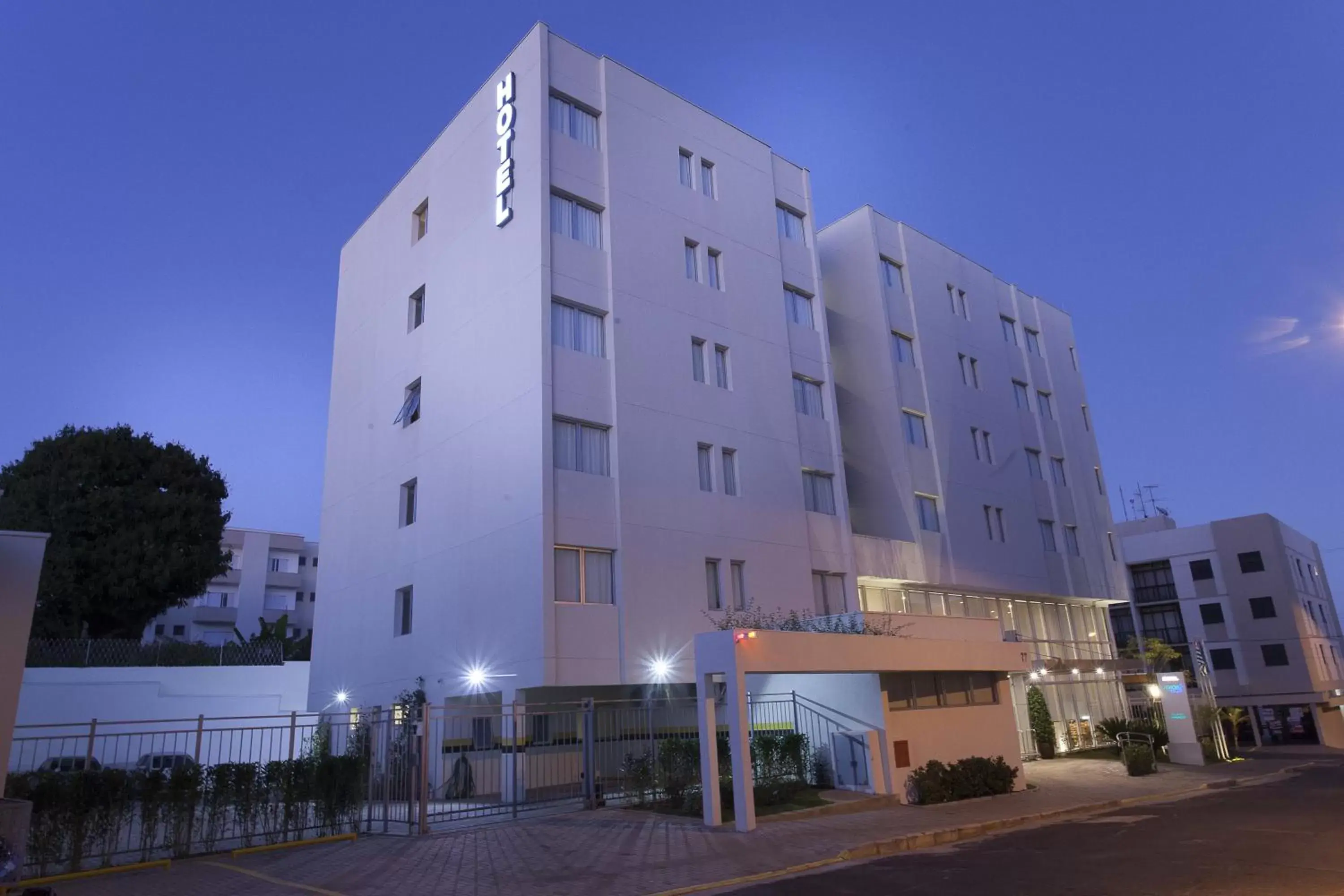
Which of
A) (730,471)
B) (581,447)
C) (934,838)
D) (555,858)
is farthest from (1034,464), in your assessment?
(555,858)

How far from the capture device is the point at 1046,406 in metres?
43.4

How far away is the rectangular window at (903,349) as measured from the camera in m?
35.7

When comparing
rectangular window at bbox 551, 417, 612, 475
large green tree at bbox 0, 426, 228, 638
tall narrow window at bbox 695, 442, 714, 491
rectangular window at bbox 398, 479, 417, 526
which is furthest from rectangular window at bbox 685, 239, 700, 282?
large green tree at bbox 0, 426, 228, 638

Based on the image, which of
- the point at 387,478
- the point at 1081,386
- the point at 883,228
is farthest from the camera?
the point at 1081,386

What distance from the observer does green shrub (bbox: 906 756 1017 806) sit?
1934 centimetres

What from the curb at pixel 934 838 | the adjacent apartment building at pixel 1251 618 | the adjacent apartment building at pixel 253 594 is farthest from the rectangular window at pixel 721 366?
the adjacent apartment building at pixel 253 594

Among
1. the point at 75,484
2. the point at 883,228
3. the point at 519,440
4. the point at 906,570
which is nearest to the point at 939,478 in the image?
the point at 906,570

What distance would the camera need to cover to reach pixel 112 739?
1224 inches

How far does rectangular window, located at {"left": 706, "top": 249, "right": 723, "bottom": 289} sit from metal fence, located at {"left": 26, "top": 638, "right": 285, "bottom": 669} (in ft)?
75.7

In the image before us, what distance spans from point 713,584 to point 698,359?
705 cm

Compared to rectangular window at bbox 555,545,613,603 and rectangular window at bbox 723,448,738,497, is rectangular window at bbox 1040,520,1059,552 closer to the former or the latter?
rectangular window at bbox 723,448,738,497

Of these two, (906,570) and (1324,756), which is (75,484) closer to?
(906,570)

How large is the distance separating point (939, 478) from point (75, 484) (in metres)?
35.7

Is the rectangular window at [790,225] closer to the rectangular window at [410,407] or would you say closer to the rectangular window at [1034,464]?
the rectangular window at [410,407]
